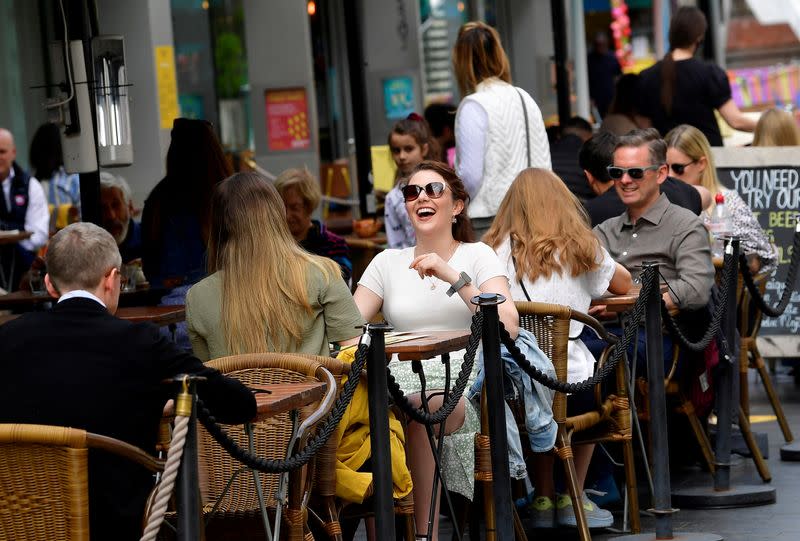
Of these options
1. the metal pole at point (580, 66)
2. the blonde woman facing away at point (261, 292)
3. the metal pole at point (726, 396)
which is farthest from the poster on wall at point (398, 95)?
the blonde woman facing away at point (261, 292)

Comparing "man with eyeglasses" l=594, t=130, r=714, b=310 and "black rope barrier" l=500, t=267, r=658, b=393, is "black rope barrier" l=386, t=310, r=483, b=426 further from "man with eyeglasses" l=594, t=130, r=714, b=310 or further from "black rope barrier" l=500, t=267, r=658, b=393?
"man with eyeglasses" l=594, t=130, r=714, b=310

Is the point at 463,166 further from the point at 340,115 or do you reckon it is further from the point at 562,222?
the point at 340,115

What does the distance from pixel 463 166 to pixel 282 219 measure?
9.24 feet

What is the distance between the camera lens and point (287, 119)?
568 inches

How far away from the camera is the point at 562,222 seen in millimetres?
6191

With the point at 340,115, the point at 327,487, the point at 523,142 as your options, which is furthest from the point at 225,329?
the point at 340,115

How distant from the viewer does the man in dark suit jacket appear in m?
3.92

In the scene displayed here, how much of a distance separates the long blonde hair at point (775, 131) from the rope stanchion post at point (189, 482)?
264 inches

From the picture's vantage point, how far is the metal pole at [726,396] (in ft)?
22.1

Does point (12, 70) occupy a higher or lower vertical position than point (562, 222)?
higher

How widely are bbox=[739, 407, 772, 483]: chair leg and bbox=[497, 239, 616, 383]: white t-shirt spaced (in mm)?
1448

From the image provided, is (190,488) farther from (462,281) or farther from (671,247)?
(671,247)

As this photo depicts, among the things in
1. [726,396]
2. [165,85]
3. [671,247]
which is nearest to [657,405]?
[726,396]

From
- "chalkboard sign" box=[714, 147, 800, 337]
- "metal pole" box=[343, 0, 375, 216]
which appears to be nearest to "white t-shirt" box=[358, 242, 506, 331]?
"chalkboard sign" box=[714, 147, 800, 337]
